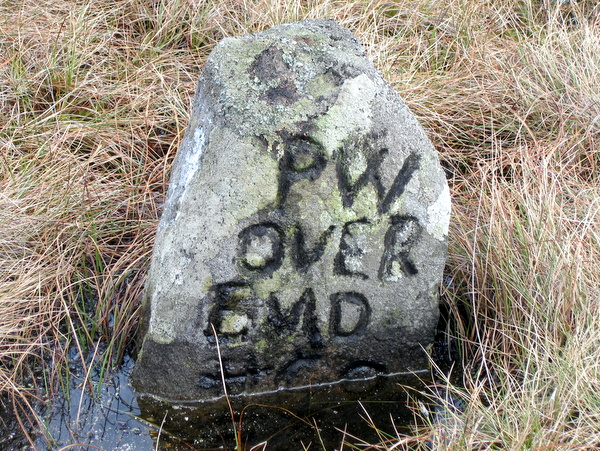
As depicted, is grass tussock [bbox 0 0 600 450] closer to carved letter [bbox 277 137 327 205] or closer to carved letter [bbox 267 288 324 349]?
carved letter [bbox 267 288 324 349]

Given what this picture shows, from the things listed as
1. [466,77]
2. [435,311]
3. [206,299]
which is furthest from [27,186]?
[466,77]

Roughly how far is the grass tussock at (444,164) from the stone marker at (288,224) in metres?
0.32

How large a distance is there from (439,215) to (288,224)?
478 mm

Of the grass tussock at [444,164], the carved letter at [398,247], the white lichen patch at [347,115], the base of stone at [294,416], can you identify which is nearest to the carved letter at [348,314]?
the carved letter at [398,247]

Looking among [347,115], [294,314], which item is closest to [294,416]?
[294,314]

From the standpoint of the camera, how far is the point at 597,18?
380 cm

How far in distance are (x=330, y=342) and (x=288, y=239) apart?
0.39 m

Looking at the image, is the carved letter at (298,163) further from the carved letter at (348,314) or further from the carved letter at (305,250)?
the carved letter at (348,314)

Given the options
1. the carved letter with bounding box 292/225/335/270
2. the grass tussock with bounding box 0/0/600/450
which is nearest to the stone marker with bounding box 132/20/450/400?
the carved letter with bounding box 292/225/335/270

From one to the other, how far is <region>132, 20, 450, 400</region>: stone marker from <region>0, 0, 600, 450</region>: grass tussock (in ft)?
1.04

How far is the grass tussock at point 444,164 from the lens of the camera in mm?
2082

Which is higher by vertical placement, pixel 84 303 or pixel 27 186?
pixel 27 186

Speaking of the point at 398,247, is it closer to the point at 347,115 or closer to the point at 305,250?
the point at 305,250

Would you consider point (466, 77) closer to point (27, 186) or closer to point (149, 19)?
point (149, 19)
